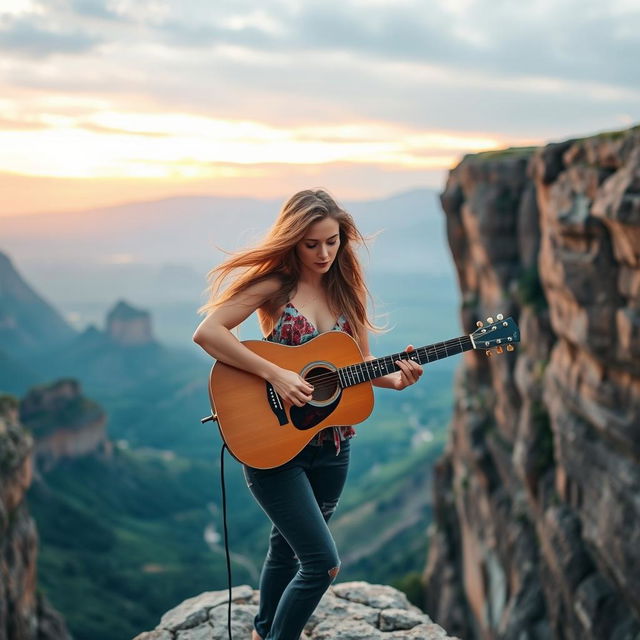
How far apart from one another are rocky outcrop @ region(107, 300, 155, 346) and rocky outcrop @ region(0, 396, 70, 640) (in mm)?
118902

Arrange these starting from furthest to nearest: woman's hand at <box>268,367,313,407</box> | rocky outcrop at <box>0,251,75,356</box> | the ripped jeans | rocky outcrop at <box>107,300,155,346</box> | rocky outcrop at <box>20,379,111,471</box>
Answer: rocky outcrop at <box>0,251,75,356</box>
rocky outcrop at <box>107,300,155,346</box>
rocky outcrop at <box>20,379,111,471</box>
the ripped jeans
woman's hand at <box>268,367,313,407</box>

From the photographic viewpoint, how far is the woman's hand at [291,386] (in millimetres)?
5227

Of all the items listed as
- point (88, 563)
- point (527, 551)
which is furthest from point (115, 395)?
point (527, 551)

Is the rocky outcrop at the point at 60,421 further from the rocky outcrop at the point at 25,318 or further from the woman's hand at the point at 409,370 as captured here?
the rocky outcrop at the point at 25,318

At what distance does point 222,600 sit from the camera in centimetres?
805

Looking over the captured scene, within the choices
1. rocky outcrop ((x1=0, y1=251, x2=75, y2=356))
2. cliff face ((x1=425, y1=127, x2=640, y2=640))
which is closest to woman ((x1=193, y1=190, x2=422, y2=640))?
cliff face ((x1=425, y1=127, x2=640, y2=640))

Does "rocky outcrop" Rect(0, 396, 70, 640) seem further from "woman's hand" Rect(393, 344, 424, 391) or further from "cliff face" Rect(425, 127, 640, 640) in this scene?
"woman's hand" Rect(393, 344, 424, 391)

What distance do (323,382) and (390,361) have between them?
49 cm

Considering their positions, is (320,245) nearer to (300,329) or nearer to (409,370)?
(300,329)

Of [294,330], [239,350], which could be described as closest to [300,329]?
[294,330]

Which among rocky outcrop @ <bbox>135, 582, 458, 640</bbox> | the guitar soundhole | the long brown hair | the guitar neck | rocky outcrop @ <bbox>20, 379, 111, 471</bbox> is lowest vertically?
rocky outcrop @ <bbox>20, 379, 111, 471</bbox>

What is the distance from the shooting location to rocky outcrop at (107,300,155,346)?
512ft

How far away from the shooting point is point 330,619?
7.65 metres

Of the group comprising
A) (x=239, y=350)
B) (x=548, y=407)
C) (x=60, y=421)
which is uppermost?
(x=239, y=350)
